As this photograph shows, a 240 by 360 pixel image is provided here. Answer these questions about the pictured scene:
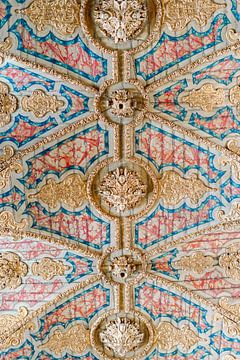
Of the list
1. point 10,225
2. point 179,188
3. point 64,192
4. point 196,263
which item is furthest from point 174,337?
point 10,225

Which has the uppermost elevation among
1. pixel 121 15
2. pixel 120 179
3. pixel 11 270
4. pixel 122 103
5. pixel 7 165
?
pixel 121 15

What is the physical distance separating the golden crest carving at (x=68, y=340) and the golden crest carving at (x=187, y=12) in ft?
15.4

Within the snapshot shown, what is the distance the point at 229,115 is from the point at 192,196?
124 cm

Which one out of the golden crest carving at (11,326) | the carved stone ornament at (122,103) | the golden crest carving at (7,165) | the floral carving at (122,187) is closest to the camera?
the carved stone ornament at (122,103)

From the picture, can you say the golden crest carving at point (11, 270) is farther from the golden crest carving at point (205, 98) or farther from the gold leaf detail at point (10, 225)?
the golden crest carving at point (205, 98)

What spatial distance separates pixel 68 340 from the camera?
9758 mm

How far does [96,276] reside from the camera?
31.0ft

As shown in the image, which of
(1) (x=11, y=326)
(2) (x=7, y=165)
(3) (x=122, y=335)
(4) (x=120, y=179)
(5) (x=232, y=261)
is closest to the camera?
(2) (x=7, y=165)

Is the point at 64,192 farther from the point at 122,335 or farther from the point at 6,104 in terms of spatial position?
the point at 122,335

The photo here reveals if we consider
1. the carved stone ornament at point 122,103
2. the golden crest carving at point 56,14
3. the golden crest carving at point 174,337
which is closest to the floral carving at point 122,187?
the carved stone ornament at point 122,103

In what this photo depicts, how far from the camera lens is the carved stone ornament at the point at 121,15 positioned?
26.9 feet

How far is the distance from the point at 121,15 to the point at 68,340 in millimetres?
4876

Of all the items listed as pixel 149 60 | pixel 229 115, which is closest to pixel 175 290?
pixel 229 115

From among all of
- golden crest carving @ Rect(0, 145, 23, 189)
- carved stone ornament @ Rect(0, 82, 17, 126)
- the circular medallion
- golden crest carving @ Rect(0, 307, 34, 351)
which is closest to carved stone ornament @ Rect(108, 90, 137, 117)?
carved stone ornament @ Rect(0, 82, 17, 126)
